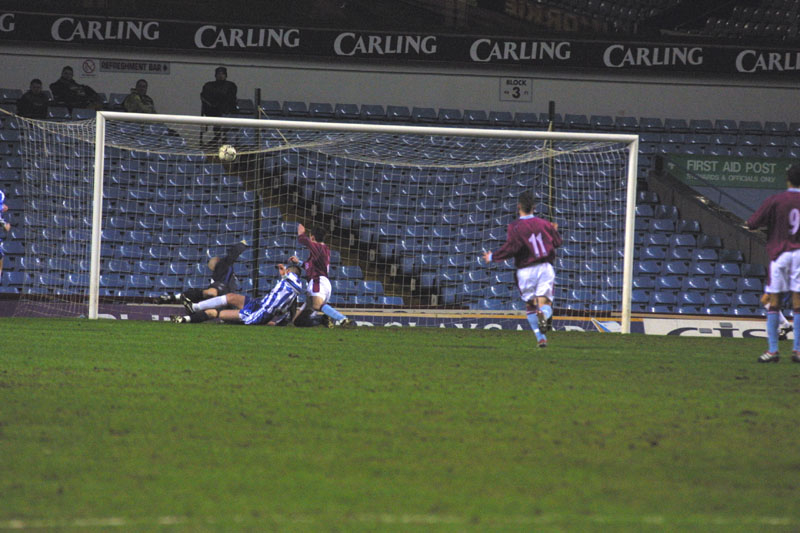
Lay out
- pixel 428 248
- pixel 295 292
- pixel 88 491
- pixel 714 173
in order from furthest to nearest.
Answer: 1. pixel 714 173
2. pixel 428 248
3. pixel 295 292
4. pixel 88 491

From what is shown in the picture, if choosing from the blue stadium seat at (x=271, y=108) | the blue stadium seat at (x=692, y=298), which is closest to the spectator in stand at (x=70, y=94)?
the blue stadium seat at (x=271, y=108)

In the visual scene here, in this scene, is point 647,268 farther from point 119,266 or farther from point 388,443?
point 388,443

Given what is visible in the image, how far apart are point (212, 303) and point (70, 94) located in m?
7.81

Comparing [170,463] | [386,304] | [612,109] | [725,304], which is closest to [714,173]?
[612,109]

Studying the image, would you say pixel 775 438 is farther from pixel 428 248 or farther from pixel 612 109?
pixel 612 109

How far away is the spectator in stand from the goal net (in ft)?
3.68

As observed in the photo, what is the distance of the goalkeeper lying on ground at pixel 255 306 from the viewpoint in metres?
14.4

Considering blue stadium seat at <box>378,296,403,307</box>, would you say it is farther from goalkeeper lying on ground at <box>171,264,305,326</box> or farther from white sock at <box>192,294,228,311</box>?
white sock at <box>192,294,228,311</box>

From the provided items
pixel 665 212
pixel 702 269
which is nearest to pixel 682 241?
pixel 702 269

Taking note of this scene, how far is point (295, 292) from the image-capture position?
47.5 feet

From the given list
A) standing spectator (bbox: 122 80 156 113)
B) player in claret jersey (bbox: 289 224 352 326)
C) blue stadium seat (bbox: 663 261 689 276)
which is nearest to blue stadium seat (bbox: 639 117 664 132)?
blue stadium seat (bbox: 663 261 689 276)

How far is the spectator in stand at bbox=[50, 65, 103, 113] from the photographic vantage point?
19812 mm

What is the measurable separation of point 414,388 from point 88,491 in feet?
12.1

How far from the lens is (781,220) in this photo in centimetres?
952
